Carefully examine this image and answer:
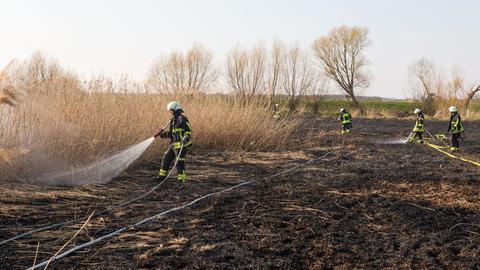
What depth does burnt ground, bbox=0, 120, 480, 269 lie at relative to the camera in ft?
13.5

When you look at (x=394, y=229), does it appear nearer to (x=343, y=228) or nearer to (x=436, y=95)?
(x=343, y=228)

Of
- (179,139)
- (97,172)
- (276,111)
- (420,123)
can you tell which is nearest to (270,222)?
(179,139)

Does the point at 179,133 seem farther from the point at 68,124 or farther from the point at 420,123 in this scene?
the point at 420,123

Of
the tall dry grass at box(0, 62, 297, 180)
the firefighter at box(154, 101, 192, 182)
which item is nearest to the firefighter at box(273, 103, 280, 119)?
the tall dry grass at box(0, 62, 297, 180)

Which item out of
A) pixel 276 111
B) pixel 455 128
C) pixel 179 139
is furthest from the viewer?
pixel 276 111

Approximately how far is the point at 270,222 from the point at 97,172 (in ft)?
13.5

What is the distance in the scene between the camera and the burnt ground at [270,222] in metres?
4.11

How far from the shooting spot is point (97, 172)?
27.3 ft

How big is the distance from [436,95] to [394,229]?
3850 centimetres

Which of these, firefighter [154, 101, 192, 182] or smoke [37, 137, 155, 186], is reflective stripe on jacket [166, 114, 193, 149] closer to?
firefighter [154, 101, 192, 182]

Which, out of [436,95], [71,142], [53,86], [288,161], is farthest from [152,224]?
[436,95]

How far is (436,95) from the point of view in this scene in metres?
40.2

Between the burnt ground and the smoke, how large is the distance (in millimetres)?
274

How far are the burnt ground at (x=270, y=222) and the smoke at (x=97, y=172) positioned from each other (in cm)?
27
